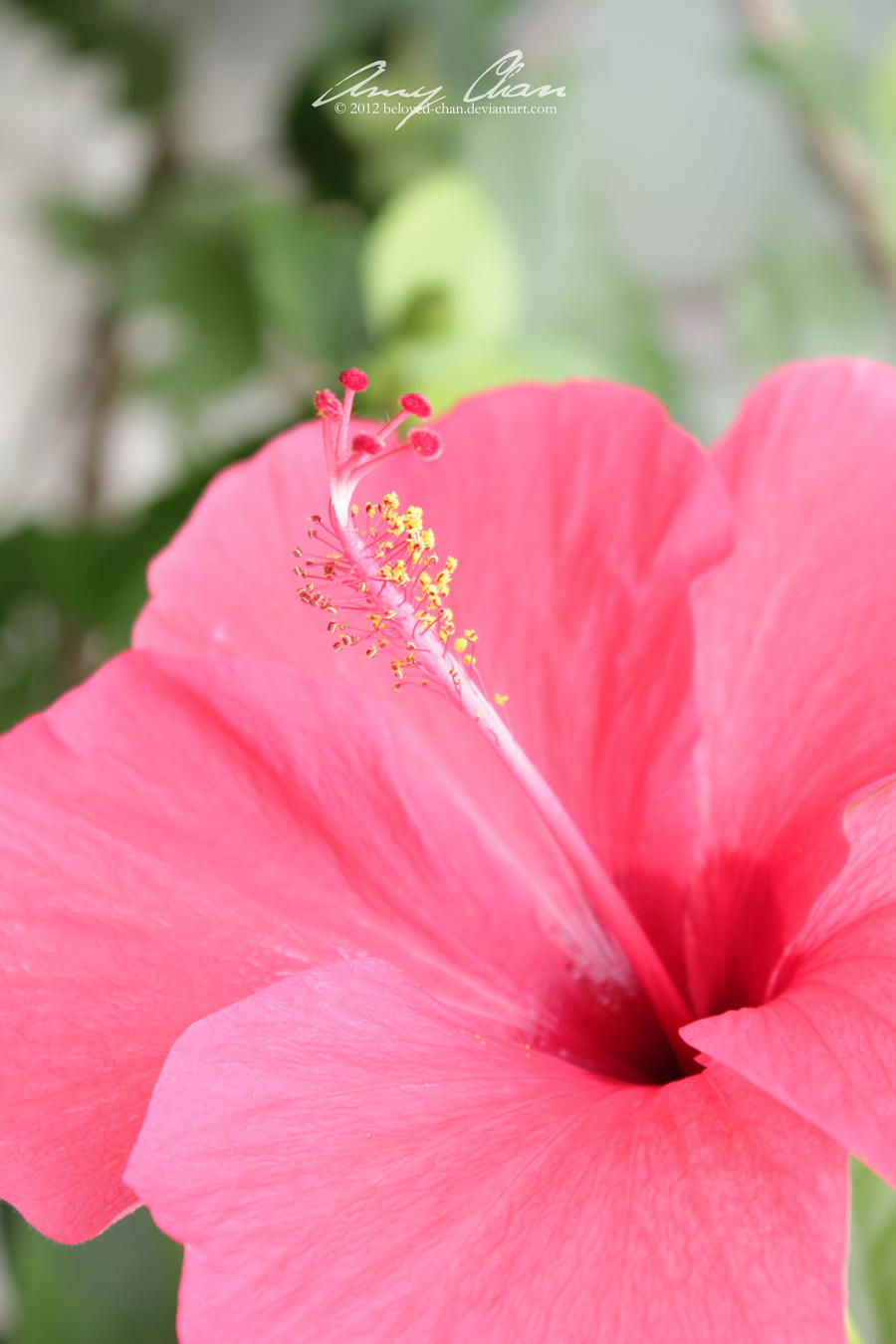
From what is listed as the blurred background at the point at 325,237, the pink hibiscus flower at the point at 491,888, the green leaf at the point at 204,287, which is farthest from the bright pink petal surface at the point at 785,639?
the green leaf at the point at 204,287

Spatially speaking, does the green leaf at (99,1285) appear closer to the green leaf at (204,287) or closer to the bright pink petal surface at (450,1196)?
the bright pink petal surface at (450,1196)

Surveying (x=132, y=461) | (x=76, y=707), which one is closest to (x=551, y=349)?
(x=76, y=707)

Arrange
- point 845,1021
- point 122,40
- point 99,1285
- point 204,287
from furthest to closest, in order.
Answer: point 122,40
point 204,287
point 99,1285
point 845,1021

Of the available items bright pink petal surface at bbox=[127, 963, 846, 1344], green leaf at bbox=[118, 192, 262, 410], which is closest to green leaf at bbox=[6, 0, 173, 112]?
green leaf at bbox=[118, 192, 262, 410]

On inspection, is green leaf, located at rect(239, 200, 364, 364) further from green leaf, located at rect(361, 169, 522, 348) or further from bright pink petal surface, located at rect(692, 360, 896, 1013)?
bright pink petal surface, located at rect(692, 360, 896, 1013)

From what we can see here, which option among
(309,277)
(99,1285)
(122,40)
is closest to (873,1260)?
(99,1285)

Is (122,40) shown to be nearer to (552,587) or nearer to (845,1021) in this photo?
(552,587)

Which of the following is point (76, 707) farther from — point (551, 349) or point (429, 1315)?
point (551, 349)
